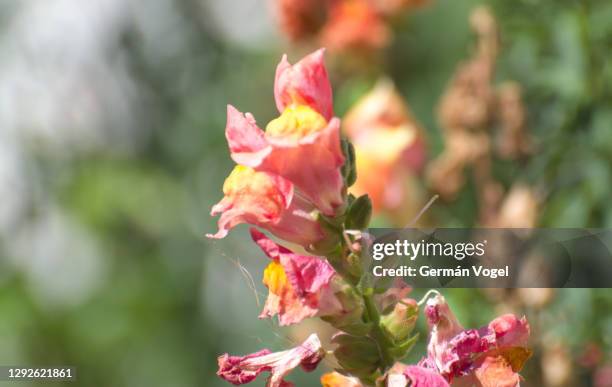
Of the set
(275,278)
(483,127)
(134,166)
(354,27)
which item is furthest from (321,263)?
(134,166)

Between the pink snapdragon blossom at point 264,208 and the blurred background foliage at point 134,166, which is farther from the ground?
the blurred background foliage at point 134,166

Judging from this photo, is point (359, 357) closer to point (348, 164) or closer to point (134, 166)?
point (348, 164)

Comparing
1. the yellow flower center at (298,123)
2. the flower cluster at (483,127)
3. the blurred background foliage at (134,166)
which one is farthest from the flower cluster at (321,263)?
the blurred background foliage at (134,166)

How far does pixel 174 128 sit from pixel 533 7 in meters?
1.45

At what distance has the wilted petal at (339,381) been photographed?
736 mm

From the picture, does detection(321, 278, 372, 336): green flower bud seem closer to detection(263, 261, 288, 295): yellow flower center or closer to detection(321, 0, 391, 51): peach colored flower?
detection(263, 261, 288, 295): yellow flower center

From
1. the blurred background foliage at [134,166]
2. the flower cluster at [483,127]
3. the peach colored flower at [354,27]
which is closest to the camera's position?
the flower cluster at [483,127]

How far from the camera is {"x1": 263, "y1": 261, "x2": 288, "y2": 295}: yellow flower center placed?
2.32ft

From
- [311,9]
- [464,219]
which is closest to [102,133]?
[311,9]

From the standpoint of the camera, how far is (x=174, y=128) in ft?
9.63

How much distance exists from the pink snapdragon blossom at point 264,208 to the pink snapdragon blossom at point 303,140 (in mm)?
11

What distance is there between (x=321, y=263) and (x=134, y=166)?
2.38 metres

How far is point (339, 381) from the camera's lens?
2.44ft

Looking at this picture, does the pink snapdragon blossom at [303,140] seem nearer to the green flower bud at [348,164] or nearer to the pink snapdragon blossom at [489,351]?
the green flower bud at [348,164]
